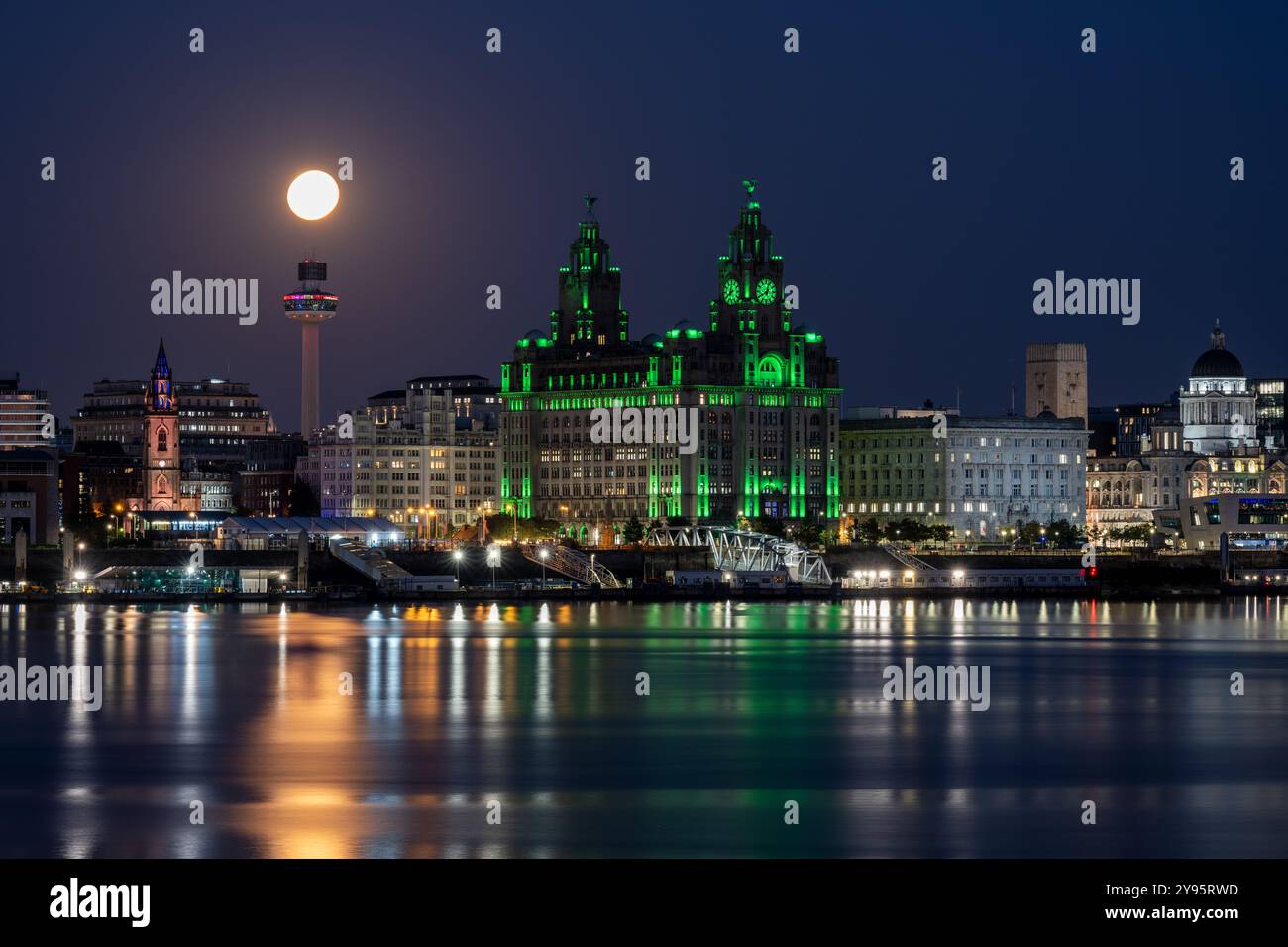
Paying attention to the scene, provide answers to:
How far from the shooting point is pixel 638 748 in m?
61.4

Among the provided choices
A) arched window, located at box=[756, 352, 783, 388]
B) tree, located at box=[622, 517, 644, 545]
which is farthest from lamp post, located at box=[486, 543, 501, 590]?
arched window, located at box=[756, 352, 783, 388]

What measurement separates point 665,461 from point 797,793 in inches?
5660

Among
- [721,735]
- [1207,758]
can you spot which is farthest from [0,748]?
[1207,758]

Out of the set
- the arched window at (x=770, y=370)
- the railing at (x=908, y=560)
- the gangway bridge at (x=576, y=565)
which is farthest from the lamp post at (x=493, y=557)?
the arched window at (x=770, y=370)

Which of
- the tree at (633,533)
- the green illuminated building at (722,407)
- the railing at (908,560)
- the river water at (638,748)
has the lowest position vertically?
the river water at (638,748)

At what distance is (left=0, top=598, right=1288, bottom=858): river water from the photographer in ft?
154

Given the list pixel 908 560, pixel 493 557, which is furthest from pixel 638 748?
pixel 908 560

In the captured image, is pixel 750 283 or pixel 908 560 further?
pixel 750 283

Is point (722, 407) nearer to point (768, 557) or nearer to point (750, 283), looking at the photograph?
point (750, 283)

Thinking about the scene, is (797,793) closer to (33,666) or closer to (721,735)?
(721,735)

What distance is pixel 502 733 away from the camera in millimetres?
64750

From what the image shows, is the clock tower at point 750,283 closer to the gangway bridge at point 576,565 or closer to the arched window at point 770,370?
the arched window at point 770,370

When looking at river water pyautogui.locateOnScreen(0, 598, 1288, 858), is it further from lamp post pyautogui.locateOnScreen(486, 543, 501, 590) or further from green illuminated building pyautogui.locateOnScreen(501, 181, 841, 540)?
green illuminated building pyautogui.locateOnScreen(501, 181, 841, 540)

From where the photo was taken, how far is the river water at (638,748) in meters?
47.0
